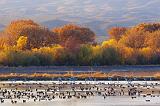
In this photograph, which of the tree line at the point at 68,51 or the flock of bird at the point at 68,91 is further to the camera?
the tree line at the point at 68,51

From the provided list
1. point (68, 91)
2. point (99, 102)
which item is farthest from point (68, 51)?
point (99, 102)

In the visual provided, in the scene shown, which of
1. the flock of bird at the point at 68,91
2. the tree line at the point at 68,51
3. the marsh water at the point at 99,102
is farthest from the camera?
the tree line at the point at 68,51

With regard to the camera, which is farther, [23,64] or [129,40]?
[129,40]

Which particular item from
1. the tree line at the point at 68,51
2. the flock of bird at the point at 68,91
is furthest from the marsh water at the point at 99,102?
the tree line at the point at 68,51

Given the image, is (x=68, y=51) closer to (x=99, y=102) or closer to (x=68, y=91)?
(x=68, y=91)

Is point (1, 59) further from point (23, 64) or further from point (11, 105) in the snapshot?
point (11, 105)

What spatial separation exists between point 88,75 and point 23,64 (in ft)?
40.6

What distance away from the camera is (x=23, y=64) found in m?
79.6

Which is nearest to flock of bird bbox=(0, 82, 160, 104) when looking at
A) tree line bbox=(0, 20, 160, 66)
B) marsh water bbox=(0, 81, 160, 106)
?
marsh water bbox=(0, 81, 160, 106)

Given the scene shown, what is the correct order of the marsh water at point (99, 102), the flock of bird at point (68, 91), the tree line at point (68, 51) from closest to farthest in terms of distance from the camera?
the marsh water at point (99, 102), the flock of bird at point (68, 91), the tree line at point (68, 51)

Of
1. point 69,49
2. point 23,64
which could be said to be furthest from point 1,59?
point 69,49

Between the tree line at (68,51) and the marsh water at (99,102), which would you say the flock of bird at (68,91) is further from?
the tree line at (68,51)

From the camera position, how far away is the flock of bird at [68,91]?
157 ft

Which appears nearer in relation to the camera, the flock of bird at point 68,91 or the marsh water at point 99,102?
the marsh water at point 99,102
